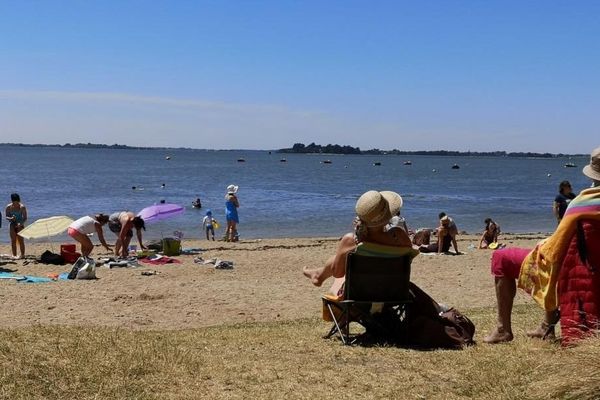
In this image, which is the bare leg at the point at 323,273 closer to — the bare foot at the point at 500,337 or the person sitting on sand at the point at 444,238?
the bare foot at the point at 500,337

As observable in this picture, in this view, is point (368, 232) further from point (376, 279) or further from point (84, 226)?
point (84, 226)

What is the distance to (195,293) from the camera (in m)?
10.8

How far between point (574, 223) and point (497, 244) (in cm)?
1465

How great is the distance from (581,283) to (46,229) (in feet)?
40.8

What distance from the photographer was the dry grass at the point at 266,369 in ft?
13.3

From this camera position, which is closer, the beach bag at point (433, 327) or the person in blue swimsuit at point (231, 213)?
the beach bag at point (433, 327)

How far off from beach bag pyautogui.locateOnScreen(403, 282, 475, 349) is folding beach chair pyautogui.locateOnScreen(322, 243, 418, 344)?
12 centimetres

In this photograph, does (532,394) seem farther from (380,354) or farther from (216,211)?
(216,211)

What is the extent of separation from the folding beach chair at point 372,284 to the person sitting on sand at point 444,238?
1142 cm

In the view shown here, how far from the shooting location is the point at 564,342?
4.71 meters

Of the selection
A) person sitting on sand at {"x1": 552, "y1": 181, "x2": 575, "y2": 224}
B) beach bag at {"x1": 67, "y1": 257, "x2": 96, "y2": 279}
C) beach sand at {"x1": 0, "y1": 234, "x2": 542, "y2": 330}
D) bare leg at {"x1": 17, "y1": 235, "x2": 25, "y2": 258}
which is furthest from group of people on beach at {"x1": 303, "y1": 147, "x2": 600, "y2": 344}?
bare leg at {"x1": 17, "y1": 235, "x2": 25, "y2": 258}

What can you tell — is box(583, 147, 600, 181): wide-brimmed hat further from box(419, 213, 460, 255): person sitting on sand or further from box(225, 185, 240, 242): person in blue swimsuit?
box(225, 185, 240, 242): person in blue swimsuit

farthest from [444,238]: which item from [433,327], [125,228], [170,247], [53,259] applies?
[433,327]

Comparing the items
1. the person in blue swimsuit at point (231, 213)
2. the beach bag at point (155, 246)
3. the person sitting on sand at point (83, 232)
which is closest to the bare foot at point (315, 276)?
the person sitting on sand at point (83, 232)
